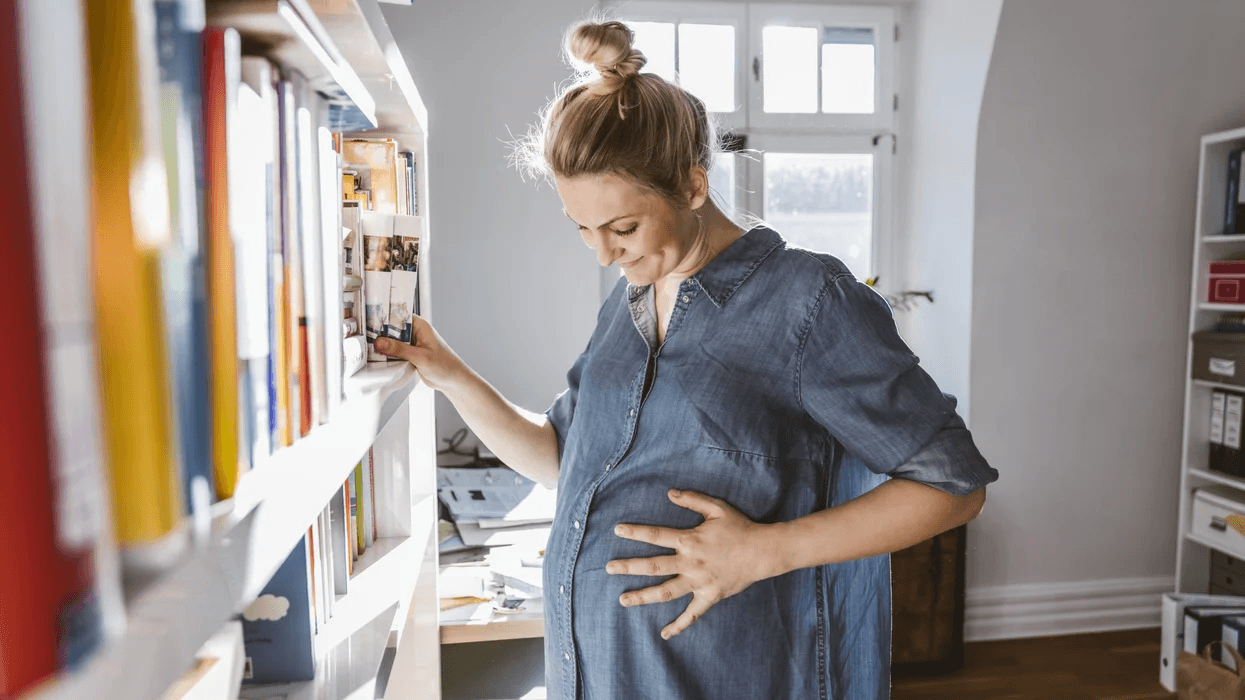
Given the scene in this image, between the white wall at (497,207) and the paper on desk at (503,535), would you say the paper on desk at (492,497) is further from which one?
the white wall at (497,207)

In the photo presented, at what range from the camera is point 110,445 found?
0.27 m

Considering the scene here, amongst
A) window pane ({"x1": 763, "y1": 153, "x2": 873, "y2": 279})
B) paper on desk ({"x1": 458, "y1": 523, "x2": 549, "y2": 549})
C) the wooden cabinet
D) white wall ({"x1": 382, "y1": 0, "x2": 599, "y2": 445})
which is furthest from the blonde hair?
window pane ({"x1": 763, "y1": 153, "x2": 873, "y2": 279})

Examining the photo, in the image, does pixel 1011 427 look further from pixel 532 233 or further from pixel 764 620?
pixel 764 620

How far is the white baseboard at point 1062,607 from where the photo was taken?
308 cm

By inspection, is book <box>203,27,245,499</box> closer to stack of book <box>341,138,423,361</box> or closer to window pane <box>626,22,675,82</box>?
stack of book <box>341,138,423,361</box>

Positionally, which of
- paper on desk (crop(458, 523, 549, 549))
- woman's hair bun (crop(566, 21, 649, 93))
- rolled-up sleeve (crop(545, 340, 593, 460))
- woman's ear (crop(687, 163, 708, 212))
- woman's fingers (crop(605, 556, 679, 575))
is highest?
woman's hair bun (crop(566, 21, 649, 93))

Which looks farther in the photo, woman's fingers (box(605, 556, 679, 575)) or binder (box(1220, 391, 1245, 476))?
binder (box(1220, 391, 1245, 476))

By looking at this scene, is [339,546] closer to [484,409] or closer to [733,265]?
[484,409]

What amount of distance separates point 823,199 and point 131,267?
131 inches

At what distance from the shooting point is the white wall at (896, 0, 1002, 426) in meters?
2.96

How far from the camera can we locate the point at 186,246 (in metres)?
0.32

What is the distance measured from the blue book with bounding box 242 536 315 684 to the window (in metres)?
2.70

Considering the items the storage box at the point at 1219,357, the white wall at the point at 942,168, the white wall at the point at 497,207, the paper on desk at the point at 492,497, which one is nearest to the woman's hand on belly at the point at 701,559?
the paper on desk at the point at 492,497

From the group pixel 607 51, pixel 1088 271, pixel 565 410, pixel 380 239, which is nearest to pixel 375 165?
pixel 380 239
